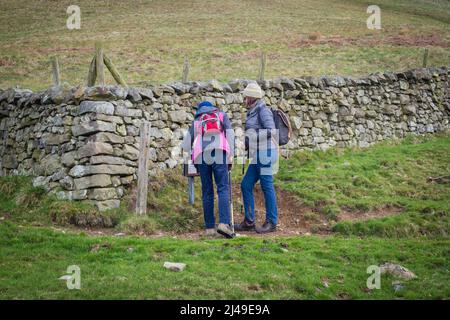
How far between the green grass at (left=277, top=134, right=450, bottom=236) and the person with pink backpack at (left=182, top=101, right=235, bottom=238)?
256cm

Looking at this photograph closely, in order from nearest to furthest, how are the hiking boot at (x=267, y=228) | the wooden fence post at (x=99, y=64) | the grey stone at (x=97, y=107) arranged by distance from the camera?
the hiking boot at (x=267, y=228), the grey stone at (x=97, y=107), the wooden fence post at (x=99, y=64)

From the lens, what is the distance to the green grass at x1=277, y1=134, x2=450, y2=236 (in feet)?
34.2

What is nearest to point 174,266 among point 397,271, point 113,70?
point 397,271

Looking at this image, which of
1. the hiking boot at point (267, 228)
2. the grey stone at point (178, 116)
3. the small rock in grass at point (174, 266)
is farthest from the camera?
the grey stone at point (178, 116)

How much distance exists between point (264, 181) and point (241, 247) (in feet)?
5.69

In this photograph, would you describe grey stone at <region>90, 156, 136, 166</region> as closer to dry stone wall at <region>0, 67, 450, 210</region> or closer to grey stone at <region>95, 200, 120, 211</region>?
dry stone wall at <region>0, 67, 450, 210</region>

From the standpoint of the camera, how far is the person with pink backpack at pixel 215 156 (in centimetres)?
A: 916

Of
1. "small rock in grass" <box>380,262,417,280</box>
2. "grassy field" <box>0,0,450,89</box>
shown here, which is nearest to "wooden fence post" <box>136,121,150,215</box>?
"small rock in grass" <box>380,262,417,280</box>

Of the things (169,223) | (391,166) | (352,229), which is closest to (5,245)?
(169,223)

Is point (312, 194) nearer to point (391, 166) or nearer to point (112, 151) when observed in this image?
point (391, 166)

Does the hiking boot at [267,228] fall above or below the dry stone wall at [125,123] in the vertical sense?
below

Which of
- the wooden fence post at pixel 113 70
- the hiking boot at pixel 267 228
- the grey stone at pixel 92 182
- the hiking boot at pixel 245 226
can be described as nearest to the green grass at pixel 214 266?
the hiking boot at pixel 267 228

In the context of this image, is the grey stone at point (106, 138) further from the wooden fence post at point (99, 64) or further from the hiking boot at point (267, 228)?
the hiking boot at point (267, 228)

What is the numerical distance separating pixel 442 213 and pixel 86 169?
7295 mm
